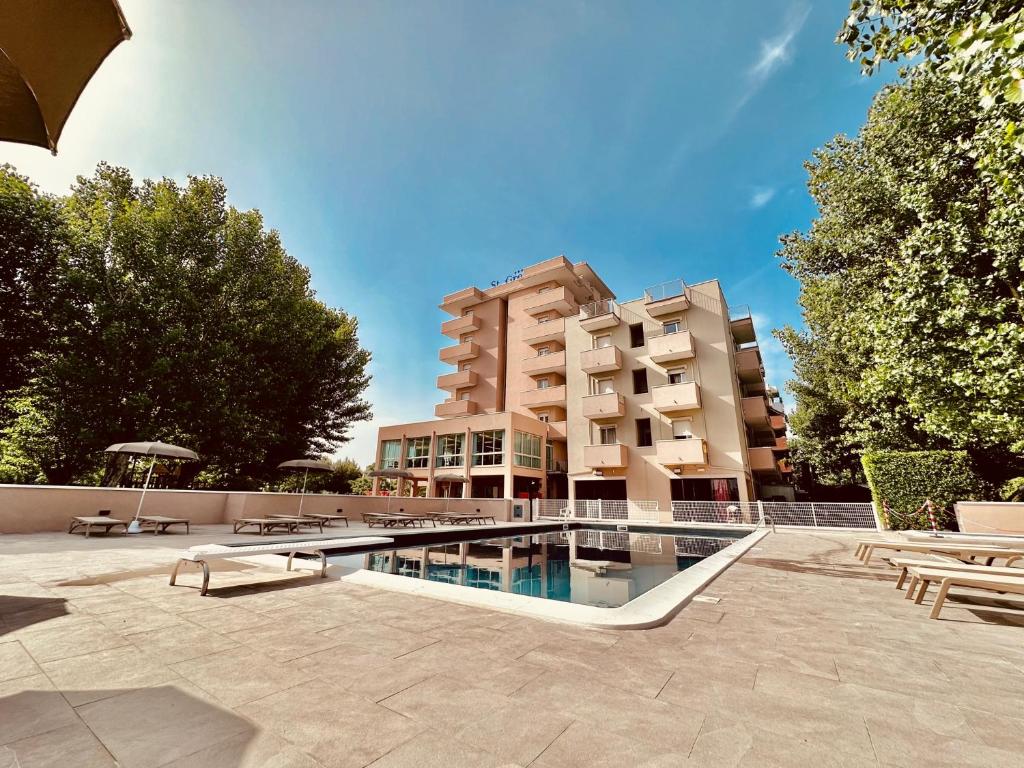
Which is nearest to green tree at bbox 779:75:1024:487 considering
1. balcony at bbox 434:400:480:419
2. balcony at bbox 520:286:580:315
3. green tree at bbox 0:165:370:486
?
balcony at bbox 520:286:580:315

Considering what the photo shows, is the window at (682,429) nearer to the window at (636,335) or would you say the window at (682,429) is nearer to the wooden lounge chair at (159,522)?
the window at (636,335)

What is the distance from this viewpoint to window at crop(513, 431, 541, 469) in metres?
25.7

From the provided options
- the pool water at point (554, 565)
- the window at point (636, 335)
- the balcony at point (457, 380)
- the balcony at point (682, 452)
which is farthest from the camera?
the balcony at point (457, 380)

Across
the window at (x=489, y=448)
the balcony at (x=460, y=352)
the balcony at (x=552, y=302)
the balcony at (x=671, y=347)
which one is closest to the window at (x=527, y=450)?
the window at (x=489, y=448)

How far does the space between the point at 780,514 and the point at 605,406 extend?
10.7m

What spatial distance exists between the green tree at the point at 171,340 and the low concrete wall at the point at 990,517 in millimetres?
28560

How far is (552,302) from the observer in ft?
103

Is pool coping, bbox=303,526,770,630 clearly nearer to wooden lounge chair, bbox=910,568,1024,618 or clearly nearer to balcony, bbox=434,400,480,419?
wooden lounge chair, bbox=910,568,1024,618

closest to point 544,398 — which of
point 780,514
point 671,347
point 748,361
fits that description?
point 671,347

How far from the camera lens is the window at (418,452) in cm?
2911

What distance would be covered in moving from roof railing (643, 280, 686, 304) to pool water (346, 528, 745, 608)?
16.3 m

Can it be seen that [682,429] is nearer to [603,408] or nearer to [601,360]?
[603,408]

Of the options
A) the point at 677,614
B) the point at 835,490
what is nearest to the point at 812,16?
the point at 677,614

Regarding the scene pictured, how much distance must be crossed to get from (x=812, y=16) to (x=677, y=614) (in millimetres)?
14645
